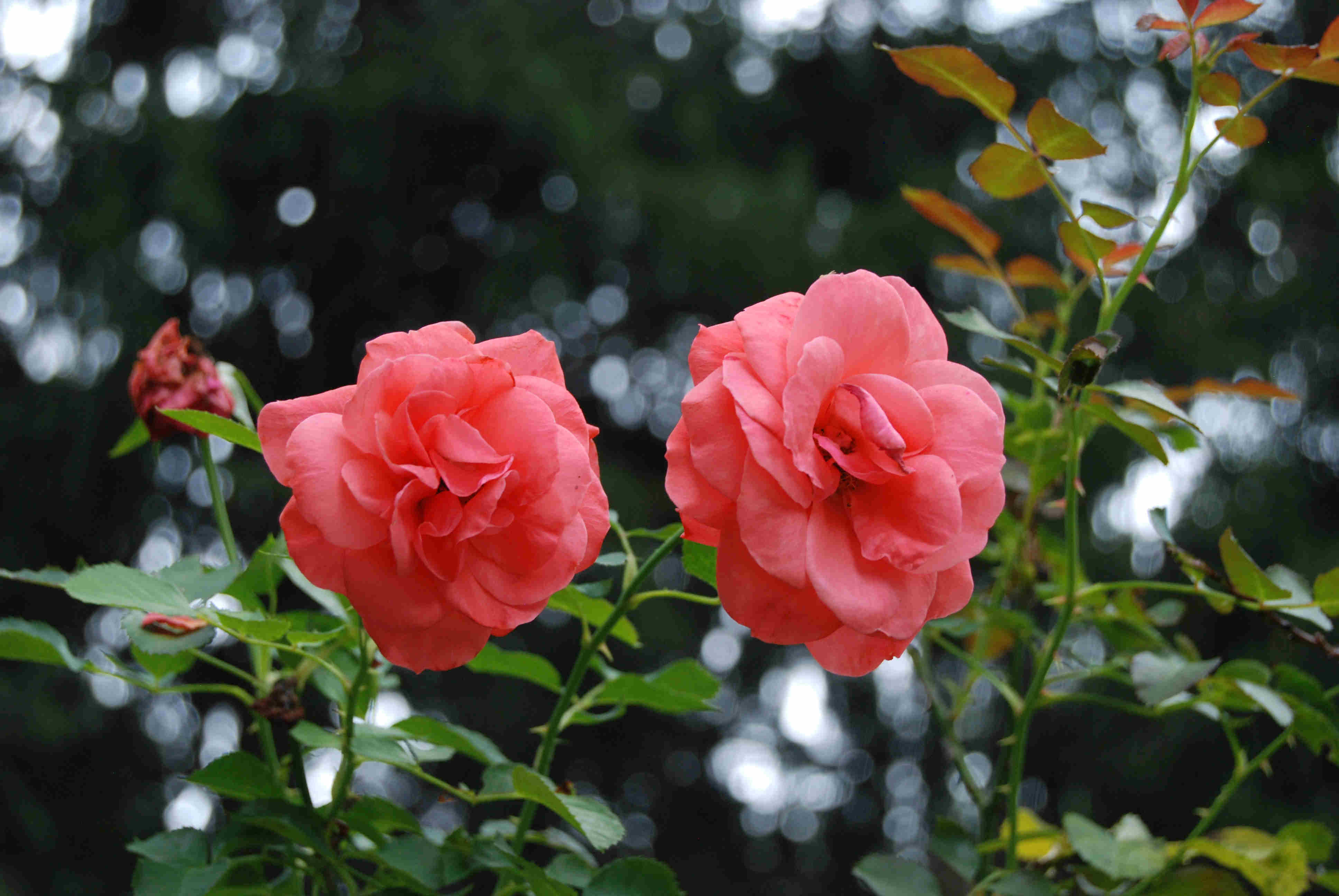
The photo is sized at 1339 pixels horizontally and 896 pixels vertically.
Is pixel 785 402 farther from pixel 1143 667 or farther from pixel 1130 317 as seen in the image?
pixel 1130 317

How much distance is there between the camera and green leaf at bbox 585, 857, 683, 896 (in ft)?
1.40

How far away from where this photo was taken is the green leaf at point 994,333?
1.40 feet

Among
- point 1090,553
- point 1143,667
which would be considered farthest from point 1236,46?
point 1090,553

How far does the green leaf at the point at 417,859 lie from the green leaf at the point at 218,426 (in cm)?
17

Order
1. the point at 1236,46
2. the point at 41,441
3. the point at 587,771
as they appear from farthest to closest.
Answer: the point at 587,771 → the point at 41,441 → the point at 1236,46

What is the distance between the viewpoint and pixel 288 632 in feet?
1.31

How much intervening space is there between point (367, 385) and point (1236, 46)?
0.41m

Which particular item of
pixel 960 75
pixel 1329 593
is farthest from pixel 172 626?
pixel 1329 593

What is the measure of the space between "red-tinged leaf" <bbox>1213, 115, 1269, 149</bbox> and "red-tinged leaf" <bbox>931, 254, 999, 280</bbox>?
18cm

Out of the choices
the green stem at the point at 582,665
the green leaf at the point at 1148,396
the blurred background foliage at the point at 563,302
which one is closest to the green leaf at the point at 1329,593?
the green leaf at the point at 1148,396

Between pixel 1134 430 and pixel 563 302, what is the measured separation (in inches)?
144

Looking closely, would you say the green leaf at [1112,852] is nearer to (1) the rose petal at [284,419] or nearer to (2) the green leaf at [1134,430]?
(2) the green leaf at [1134,430]

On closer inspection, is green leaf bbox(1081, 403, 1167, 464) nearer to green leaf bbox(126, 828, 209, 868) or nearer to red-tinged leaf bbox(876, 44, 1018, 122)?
red-tinged leaf bbox(876, 44, 1018, 122)

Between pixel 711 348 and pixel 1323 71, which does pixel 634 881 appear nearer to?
pixel 711 348
